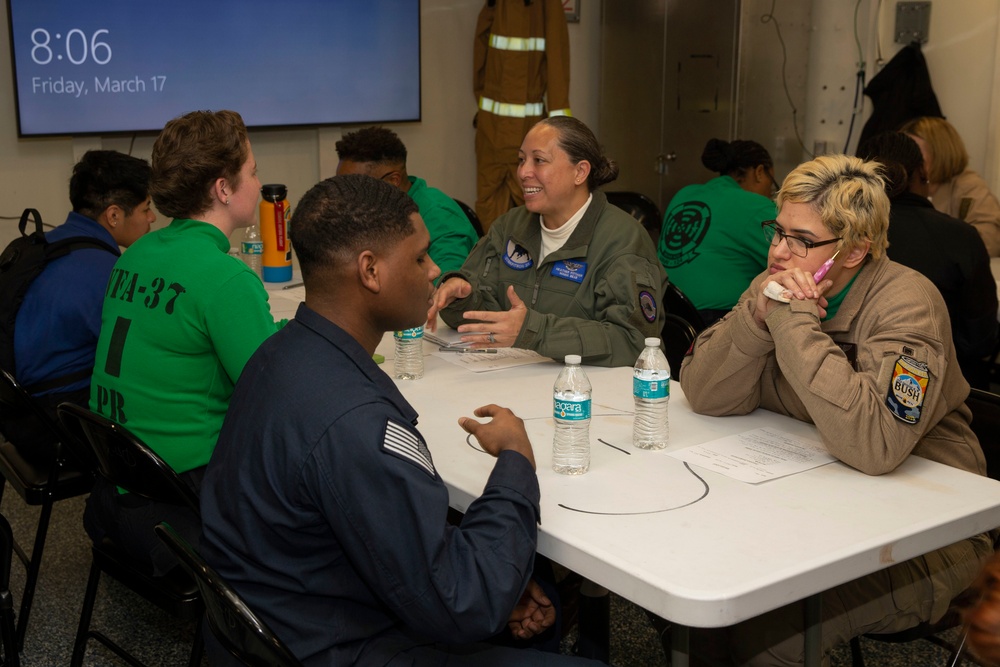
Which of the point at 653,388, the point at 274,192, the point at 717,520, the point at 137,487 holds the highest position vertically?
the point at 274,192

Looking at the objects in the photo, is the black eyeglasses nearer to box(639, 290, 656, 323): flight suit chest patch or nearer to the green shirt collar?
the green shirt collar

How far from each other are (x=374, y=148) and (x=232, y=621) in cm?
268

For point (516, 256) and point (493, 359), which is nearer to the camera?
point (493, 359)

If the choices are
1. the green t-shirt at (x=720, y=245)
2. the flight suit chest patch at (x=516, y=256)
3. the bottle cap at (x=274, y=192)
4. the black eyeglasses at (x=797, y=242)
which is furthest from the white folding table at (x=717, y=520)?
the bottle cap at (x=274, y=192)

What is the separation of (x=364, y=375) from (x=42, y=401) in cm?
172

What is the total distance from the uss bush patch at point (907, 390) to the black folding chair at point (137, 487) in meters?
1.40

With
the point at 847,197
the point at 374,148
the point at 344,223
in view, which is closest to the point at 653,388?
the point at 847,197

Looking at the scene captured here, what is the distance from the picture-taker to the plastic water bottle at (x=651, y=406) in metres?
1.99

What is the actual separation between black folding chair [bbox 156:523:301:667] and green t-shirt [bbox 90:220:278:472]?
663 millimetres

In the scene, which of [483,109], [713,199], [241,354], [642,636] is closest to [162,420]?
[241,354]

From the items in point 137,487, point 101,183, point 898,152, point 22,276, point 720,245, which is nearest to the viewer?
point 137,487

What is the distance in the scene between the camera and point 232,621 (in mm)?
1431

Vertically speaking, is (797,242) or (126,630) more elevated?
(797,242)

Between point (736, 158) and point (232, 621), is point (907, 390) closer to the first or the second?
point (232, 621)
